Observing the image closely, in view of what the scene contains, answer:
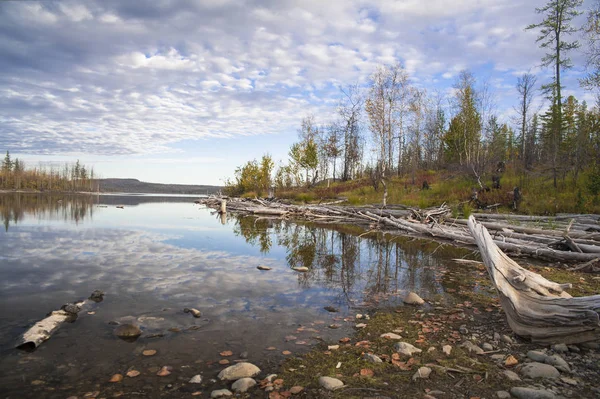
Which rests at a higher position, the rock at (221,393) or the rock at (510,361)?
the rock at (510,361)

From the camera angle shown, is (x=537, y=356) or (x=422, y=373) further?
(x=537, y=356)

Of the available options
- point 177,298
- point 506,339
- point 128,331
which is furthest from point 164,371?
point 506,339

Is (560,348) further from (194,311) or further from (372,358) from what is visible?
(194,311)

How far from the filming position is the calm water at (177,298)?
363 centimetres

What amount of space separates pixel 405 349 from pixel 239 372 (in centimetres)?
192

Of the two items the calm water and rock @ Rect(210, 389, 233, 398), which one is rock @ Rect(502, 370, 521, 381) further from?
rock @ Rect(210, 389, 233, 398)

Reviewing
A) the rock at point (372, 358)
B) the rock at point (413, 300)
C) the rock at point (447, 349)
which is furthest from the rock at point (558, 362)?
the rock at point (413, 300)

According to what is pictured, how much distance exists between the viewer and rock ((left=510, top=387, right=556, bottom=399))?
291cm

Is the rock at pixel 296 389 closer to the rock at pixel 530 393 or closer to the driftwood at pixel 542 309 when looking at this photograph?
the rock at pixel 530 393

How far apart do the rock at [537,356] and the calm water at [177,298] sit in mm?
2152

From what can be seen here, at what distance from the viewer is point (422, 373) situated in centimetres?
342

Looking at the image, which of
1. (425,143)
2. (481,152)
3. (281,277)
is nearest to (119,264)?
(281,277)

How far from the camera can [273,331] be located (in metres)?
4.77

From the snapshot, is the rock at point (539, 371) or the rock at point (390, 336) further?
the rock at point (390, 336)
